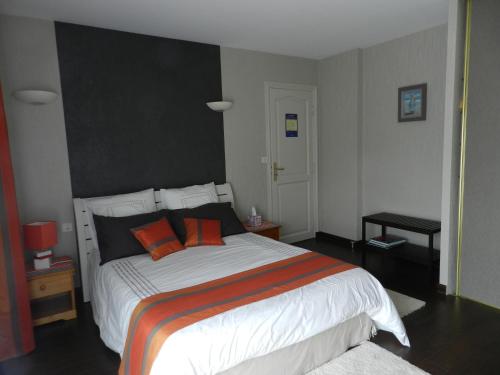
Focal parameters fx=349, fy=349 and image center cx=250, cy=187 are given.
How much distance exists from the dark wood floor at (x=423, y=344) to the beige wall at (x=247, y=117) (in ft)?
7.11

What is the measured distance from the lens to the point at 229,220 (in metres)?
3.62

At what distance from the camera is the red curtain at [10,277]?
7.91 feet

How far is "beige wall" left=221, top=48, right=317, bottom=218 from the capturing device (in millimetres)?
4285

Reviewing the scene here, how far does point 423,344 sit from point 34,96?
3649mm

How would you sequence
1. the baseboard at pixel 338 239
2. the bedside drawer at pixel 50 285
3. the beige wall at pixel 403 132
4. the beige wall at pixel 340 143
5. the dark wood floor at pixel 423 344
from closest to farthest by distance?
the dark wood floor at pixel 423 344 < the bedside drawer at pixel 50 285 < the beige wall at pixel 403 132 < the beige wall at pixel 340 143 < the baseboard at pixel 338 239

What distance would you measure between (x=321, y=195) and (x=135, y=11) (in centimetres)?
343

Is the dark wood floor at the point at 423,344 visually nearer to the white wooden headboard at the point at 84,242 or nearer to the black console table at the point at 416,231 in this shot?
the white wooden headboard at the point at 84,242

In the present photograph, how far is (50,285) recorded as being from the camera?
2891mm

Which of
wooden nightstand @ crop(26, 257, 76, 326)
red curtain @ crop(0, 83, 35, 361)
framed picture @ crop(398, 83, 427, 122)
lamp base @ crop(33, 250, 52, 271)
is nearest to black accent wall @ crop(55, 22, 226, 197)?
lamp base @ crop(33, 250, 52, 271)

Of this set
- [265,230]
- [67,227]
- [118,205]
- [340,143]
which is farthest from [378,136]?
[67,227]

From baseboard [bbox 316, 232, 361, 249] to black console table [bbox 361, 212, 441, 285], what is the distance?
67 centimetres

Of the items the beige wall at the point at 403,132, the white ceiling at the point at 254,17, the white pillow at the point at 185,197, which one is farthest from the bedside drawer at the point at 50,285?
the beige wall at the point at 403,132

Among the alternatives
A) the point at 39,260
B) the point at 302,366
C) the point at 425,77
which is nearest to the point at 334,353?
the point at 302,366

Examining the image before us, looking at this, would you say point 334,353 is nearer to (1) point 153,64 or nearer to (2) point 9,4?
(1) point 153,64
